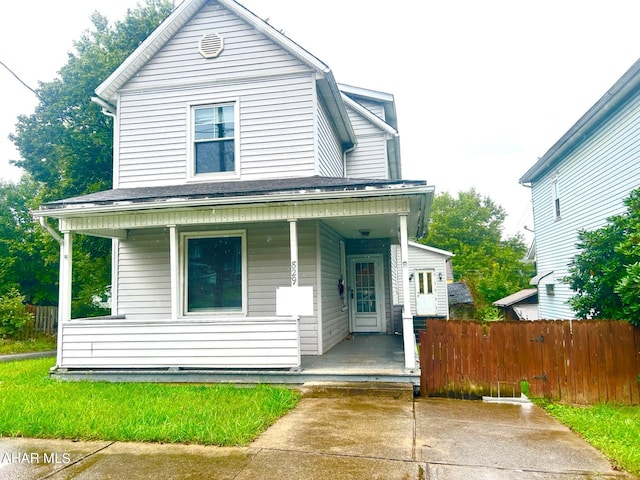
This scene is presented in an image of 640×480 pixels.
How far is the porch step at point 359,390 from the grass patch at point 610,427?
1767mm

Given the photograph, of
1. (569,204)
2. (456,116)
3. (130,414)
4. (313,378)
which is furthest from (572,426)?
(456,116)

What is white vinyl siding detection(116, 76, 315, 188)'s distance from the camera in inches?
336

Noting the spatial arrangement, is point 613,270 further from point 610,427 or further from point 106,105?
point 106,105

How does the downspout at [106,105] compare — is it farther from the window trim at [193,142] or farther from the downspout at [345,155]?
the downspout at [345,155]

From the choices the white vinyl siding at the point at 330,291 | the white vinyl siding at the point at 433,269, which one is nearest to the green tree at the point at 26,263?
the white vinyl siding at the point at 330,291

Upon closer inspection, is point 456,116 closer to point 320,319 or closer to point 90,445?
point 320,319

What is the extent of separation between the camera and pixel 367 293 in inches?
463

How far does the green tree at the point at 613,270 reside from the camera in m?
5.33

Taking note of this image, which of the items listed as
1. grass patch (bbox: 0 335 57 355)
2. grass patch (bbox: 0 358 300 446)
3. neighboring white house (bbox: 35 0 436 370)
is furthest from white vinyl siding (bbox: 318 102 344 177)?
grass patch (bbox: 0 335 57 355)

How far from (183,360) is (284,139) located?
14.8 ft

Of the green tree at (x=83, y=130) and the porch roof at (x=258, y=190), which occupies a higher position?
the green tree at (x=83, y=130)

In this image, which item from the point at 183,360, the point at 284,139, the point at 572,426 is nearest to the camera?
the point at 572,426

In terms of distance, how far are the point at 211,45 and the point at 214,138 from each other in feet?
6.33

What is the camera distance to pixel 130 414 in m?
4.92
